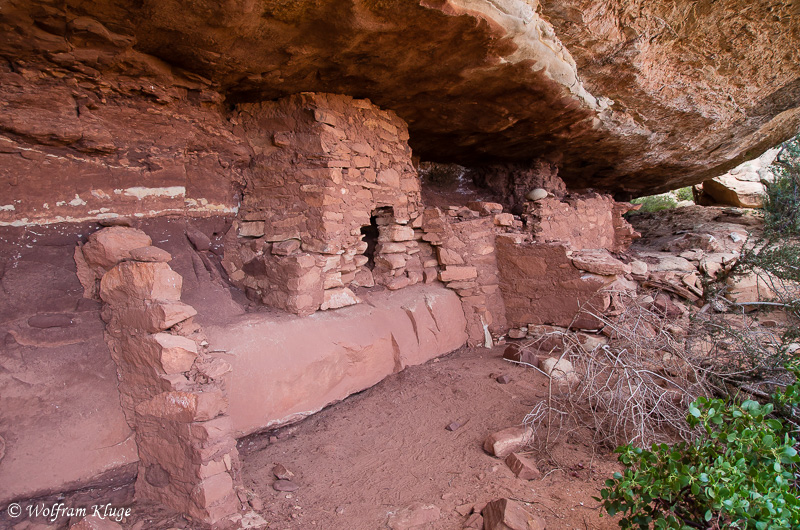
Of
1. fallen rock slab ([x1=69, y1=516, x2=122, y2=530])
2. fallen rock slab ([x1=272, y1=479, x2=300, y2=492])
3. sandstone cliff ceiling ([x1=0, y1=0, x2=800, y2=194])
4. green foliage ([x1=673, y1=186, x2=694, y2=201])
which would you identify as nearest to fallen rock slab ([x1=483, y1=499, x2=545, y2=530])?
fallen rock slab ([x1=272, y1=479, x2=300, y2=492])

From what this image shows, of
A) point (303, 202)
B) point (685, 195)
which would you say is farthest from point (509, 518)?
point (685, 195)

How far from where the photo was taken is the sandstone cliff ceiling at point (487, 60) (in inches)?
87.6

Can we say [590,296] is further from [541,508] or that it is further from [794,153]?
[794,153]

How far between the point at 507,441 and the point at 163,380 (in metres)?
1.80

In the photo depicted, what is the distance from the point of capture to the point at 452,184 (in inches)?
229

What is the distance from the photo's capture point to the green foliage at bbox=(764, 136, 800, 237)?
6.28 metres

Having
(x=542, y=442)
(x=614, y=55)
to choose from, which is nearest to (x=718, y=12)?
(x=614, y=55)

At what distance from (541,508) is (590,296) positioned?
2.37m

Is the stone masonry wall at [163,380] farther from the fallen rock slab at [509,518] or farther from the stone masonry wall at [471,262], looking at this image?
A: the stone masonry wall at [471,262]

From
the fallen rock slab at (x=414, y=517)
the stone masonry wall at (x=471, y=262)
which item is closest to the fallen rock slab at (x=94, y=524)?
the fallen rock slab at (x=414, y=517)

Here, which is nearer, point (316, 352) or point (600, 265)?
point (316, 352)

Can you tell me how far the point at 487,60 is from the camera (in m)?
2.96

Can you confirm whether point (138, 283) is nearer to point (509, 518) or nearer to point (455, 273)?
point (509, 518)

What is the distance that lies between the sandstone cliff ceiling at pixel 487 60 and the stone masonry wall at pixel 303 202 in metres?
0.19
